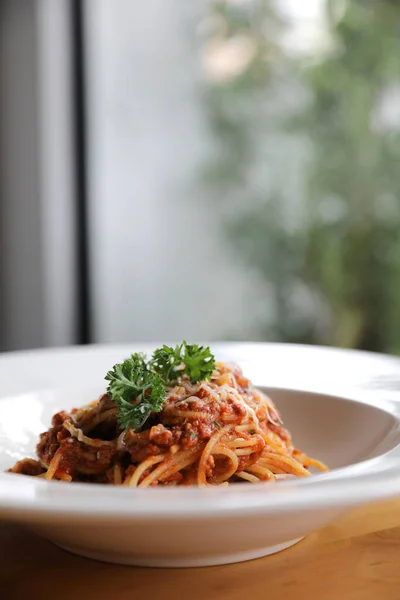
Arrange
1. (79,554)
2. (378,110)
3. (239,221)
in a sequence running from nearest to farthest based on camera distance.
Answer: (79,554)
(378,110)
(239,221)

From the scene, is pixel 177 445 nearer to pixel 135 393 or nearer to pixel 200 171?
pixel 135 393

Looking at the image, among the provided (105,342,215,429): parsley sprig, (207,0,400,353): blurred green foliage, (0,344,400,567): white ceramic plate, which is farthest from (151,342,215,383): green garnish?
(207,0,400,353): blurred green foliage

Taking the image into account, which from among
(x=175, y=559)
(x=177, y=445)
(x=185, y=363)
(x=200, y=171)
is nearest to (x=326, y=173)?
(x=200, y=171)

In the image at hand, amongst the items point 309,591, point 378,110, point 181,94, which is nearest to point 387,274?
point 378,110

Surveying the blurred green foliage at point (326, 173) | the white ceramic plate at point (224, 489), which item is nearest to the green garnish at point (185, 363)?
the white ceramic plate at point (224, 489)

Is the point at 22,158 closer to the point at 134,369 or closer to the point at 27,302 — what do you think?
the point at 27,302

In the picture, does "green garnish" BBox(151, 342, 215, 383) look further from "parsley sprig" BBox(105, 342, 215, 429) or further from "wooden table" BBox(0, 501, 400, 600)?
"wooden table" BBox(0, 501, 400, 600)

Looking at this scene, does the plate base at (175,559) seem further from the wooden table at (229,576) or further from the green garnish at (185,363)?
the green garnish at (185,363)
